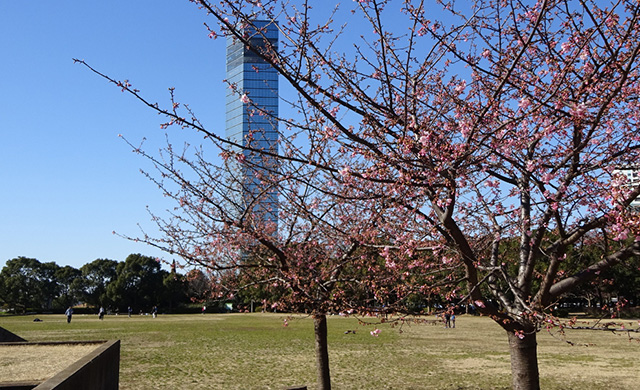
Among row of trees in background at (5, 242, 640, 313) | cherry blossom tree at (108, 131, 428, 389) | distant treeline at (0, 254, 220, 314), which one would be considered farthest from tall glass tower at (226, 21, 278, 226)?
distant treeline at (0, 254, 220, 314)

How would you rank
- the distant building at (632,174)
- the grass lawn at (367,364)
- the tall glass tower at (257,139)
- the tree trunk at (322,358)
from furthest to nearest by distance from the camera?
the grass lawn at (367,364) → the tree trunk at (322,358) → the distant building at (632,174) → the tall glass tower at (257,139)

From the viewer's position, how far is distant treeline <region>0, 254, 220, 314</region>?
77250mm

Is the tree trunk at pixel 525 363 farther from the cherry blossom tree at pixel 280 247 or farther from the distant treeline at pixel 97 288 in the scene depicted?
the distant treeline at pixel 97 288

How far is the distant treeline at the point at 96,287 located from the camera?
77250 millimetres

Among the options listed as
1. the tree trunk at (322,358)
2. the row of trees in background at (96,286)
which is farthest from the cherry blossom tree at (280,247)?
the row of trees in background at (96,286)

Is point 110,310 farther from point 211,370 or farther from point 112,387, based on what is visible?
point 112,387

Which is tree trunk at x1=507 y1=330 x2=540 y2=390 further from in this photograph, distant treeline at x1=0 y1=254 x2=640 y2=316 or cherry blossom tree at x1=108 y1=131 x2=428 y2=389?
distant treeline at x1=0 y1=254 x2=640 y2=316

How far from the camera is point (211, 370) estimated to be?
14953 millimetres

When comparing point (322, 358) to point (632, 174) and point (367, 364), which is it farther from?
point (367, 364)

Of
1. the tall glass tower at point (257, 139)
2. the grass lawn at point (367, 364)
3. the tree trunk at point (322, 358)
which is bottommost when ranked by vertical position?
the grass lawn at point (367, 364)

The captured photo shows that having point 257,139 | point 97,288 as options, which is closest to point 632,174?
point 257,139

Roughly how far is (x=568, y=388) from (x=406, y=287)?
355 inches

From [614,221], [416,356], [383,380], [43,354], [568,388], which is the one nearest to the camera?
[614,221]

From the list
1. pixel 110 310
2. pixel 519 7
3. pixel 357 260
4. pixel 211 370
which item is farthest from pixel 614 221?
pixel 110 310
